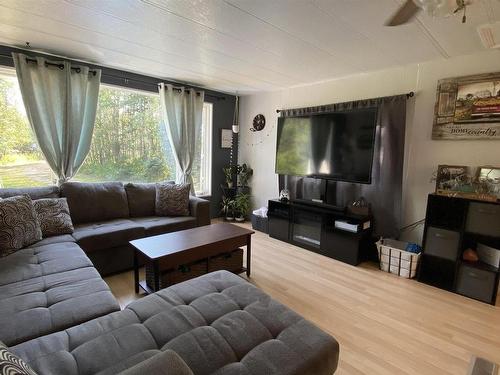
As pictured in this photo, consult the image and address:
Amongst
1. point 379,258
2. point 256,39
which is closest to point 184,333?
point 256,39

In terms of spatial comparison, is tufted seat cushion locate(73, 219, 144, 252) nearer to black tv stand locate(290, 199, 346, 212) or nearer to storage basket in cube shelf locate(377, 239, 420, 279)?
black tv stand locate(290, 199, 346, 212)

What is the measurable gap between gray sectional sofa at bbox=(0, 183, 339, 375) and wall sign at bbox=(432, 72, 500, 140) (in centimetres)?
251

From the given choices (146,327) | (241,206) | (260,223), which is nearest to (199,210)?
(260,223)

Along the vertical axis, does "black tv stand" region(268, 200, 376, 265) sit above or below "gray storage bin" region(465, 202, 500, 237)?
below

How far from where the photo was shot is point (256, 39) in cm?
226

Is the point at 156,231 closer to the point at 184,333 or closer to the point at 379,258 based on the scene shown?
the point at 184,333

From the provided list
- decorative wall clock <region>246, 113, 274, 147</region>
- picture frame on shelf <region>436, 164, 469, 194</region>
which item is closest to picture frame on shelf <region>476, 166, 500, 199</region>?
picture frame on shelf <region>436, 164, 469, 194</region>

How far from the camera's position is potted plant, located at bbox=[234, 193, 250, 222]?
4578mm

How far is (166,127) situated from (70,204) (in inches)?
65.2

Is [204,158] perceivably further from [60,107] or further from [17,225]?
[17,225]

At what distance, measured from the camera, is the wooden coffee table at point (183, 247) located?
2.04 m

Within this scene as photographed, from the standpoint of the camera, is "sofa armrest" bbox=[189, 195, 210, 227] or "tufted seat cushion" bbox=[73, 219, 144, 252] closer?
"tufted seat cushion" bbox=[73, 219, 144, 252]

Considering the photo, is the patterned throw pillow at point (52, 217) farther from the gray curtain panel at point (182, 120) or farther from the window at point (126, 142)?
the gray curtain panel at point (182, 120)

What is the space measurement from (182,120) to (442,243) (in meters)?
3.55
